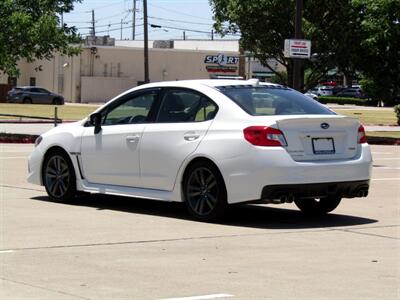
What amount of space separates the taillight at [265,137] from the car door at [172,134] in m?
0.69

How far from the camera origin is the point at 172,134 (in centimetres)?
1070

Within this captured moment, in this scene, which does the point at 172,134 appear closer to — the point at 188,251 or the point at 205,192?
the point at 205,192

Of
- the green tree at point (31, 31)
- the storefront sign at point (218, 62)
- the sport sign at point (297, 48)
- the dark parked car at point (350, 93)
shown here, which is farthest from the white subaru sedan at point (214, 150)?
the dark parked car at point (350, 93)

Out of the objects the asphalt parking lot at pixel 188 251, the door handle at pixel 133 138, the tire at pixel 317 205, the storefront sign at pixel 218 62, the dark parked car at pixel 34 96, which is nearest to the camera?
the asphalt parking lot at pixel 188 251

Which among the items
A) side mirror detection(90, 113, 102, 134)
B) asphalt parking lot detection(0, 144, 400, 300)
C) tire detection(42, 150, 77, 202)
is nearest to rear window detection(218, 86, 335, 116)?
asphalt parking lot detection(0, 144, 400, 300)

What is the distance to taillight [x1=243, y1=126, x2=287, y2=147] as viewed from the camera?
32.5 ft

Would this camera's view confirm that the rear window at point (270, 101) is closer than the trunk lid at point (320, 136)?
No

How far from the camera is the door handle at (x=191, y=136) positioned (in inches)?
411

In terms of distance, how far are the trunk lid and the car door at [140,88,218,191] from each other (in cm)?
102

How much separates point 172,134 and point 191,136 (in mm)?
327

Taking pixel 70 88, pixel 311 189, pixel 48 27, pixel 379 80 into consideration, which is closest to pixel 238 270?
pixel 311 189

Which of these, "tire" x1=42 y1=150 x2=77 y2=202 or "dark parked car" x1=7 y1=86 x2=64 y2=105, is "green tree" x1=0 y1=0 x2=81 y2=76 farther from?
"dark parked car" x1=7 y1=86 x2=64 y2=105

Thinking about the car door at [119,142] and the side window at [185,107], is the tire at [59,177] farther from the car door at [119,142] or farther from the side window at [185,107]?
the side window at [185,107]

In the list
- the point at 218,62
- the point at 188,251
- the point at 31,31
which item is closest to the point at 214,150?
the point at 188,251
